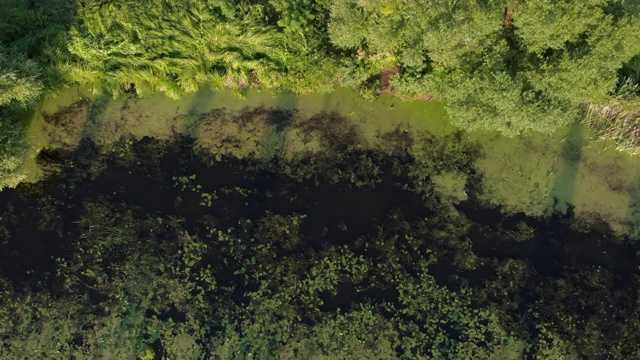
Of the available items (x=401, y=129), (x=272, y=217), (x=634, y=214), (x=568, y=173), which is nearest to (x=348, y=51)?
(x=401, y=129)

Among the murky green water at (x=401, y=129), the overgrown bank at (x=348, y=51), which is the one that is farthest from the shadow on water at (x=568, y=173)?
the overgrown bank at (x=348, y=51)

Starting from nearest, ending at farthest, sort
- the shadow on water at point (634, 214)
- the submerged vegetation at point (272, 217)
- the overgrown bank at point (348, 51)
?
the overgrown bank at point (348, 51), the submerged vegetation at point (272, 217), the shadow on water at point (634, 214)

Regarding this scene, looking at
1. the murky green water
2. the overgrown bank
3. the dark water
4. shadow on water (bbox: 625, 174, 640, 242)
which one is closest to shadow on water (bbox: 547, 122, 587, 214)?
the murky green water

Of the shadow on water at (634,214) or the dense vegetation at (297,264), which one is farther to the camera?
the shadow on water at (634,214)

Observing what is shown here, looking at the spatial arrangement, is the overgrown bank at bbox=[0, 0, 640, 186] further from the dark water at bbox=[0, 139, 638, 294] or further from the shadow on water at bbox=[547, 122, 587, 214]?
the dark water at bbox=[0, 139, 638, 294]

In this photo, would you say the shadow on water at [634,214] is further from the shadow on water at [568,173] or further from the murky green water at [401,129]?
the shadow on water at [568,173]

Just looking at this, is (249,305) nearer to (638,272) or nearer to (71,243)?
(71,243)
